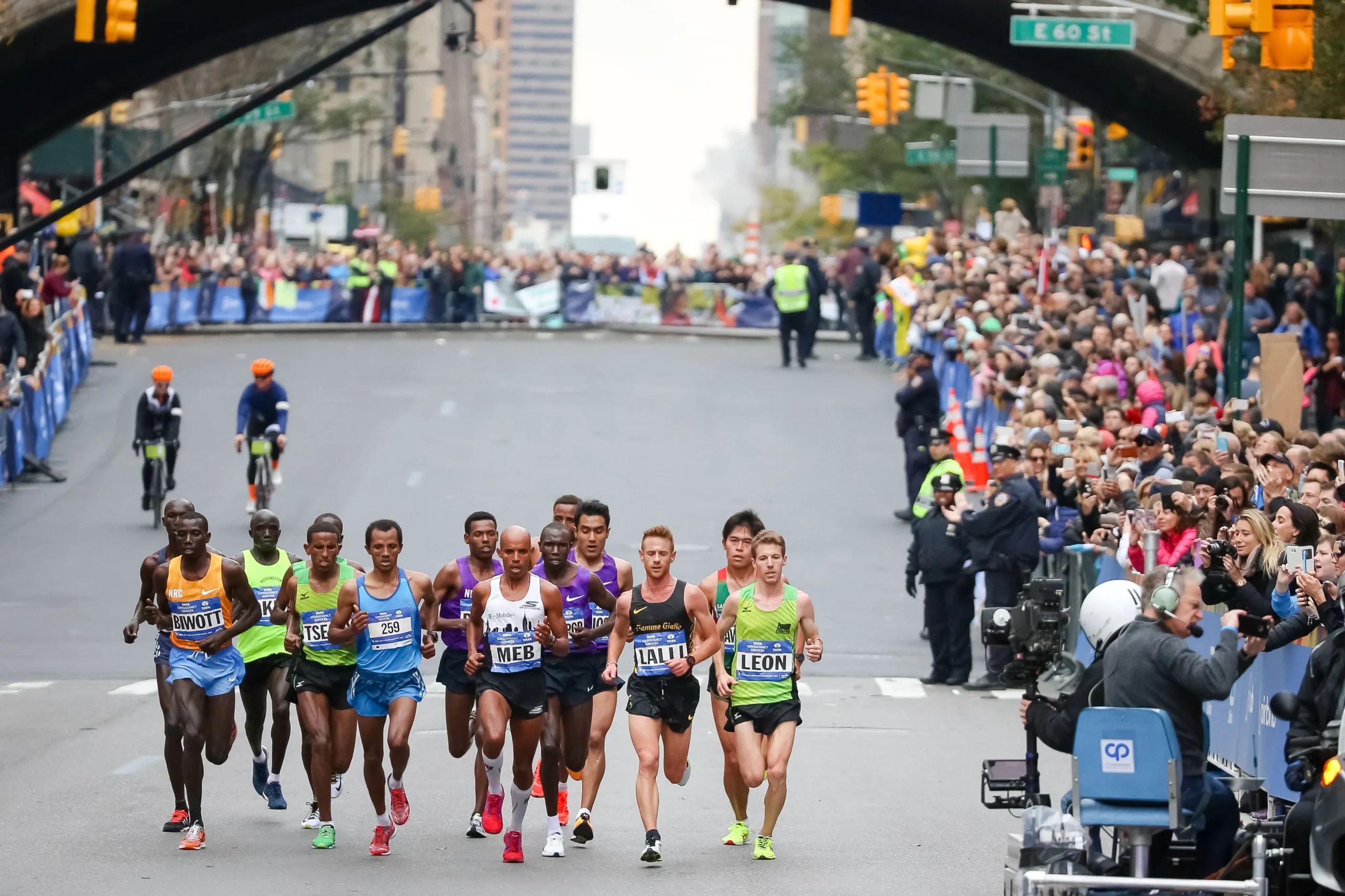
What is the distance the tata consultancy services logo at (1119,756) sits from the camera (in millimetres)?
8547

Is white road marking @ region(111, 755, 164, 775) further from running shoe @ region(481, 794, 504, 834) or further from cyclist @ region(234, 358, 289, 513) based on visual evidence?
cyclist @ region(234, 358, 289, 513)

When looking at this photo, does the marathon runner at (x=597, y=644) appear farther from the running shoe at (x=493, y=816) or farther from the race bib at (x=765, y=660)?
the race bib at (x=765, y=660)

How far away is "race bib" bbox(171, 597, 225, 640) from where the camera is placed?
39.2ft

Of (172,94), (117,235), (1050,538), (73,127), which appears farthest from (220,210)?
(1050,538)

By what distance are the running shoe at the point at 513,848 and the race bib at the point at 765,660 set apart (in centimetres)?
146

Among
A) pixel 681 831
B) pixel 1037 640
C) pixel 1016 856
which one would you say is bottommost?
pixel 681 831

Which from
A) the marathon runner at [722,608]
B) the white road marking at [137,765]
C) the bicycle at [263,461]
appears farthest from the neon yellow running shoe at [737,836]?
the bicycle at [263,461]

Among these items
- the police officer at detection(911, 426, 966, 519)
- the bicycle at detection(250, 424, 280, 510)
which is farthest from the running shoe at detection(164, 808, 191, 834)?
the bicycle at detection(250, 424, 280, 510)

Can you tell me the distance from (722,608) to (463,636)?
143 centimetres

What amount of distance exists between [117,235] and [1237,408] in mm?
29153

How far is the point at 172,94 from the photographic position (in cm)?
6681

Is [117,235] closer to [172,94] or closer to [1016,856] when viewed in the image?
[172,94]

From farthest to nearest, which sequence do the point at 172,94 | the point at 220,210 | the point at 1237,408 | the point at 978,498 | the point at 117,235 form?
the point at 220,210
the point at 172,94
the point at 117,235
the point at 978,498
the point at 1237,408

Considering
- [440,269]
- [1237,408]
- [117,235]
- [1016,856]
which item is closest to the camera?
[1016,856]
